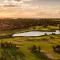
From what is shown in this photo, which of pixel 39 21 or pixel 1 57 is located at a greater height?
pixel 39 21

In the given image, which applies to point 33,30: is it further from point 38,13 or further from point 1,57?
point 1,57

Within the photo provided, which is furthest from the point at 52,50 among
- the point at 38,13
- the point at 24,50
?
the point at 38,13

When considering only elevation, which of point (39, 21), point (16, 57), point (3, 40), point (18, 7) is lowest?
point (16, 57)

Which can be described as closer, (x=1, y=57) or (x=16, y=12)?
(x=1, y=57)
